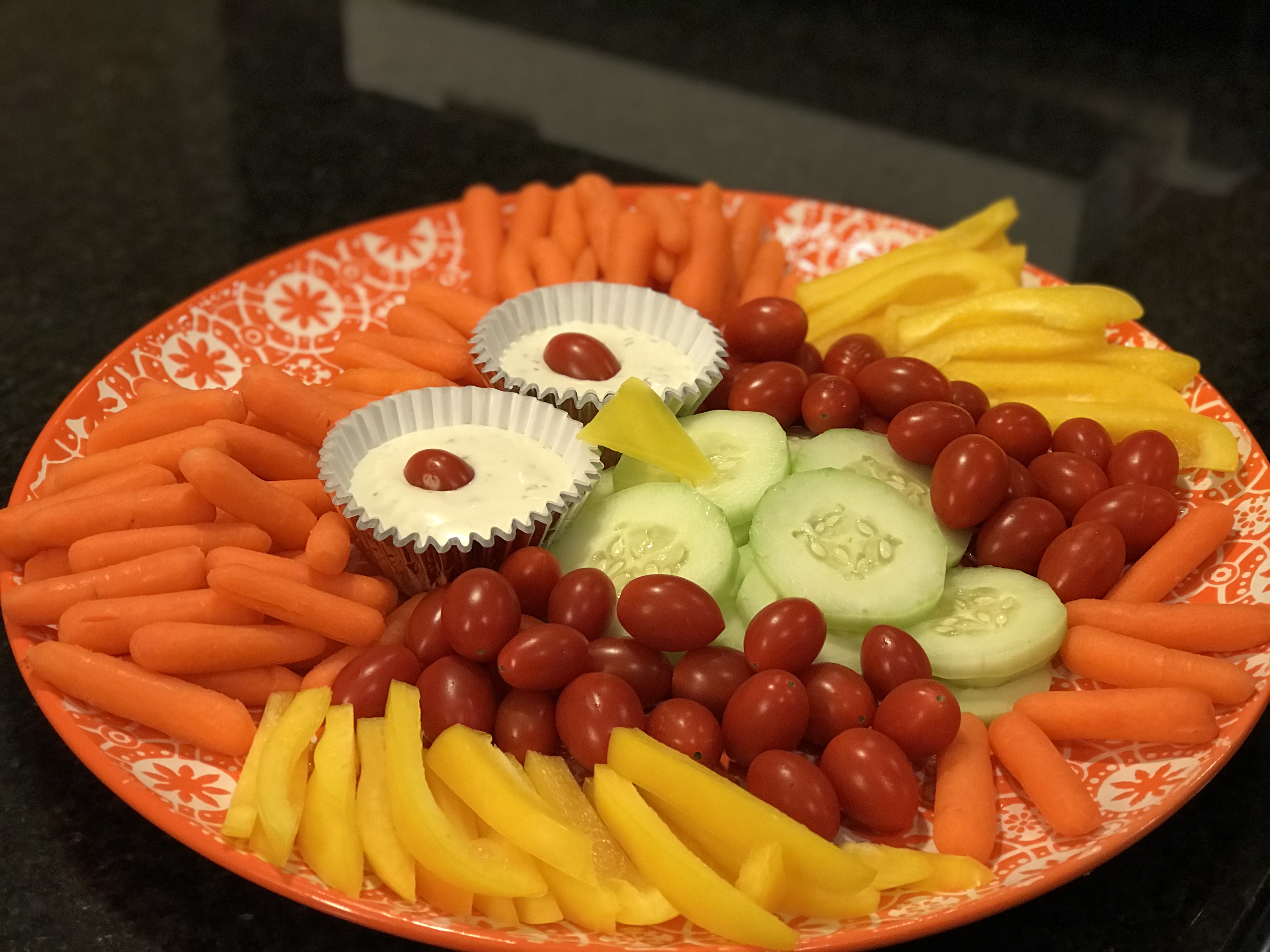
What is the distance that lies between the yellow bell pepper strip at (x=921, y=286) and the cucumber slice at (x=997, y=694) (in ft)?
3.31

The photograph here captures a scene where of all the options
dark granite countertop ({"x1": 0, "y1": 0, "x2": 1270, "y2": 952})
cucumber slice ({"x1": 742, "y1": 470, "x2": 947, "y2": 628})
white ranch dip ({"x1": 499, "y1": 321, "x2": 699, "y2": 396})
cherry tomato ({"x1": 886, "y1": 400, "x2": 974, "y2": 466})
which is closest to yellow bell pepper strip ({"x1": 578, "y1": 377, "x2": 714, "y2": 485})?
cucumber slice ({"x1": 742, "y1": 470, "x2": 947, "y2": 628})

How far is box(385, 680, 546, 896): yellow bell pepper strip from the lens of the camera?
1.59 metres

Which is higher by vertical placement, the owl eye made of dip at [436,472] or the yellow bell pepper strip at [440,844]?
the owl eye made of dip at [436,472]

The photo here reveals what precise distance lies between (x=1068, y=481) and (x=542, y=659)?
1127mm

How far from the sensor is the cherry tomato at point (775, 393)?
255 centimetres

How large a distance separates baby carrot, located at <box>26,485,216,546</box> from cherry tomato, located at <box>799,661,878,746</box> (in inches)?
43.6

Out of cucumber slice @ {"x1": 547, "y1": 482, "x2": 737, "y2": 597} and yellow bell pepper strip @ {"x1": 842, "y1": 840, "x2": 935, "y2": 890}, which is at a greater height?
cucumber slice @ {"x1": 547, "y1": 482, "x2": 737, "y2": 597}

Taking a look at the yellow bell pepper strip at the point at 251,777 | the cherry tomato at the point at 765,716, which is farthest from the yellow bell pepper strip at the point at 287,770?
the cherry tomato at the point at 765,716

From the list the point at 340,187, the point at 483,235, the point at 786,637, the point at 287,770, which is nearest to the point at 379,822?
the point at 287,770

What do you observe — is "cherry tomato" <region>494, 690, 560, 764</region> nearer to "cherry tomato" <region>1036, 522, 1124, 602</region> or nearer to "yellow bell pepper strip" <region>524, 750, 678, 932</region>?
"yellow bell pepper strip" <region>524, 750, 678, 932</region>

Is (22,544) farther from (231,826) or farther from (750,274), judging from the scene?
(750,274)

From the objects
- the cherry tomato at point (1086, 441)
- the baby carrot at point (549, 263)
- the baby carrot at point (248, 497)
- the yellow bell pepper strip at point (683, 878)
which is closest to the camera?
the yellow bell pepper strip at point (683, 878)

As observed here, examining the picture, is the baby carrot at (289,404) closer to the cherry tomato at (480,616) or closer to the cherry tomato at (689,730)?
the cherry tomato at (480,616)

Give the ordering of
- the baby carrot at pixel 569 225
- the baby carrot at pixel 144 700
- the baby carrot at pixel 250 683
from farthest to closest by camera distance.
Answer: the baby carrot at pixel 569 225 < the baby carrot at pixel 250 683 < the baby carrot at pixel 144 700
